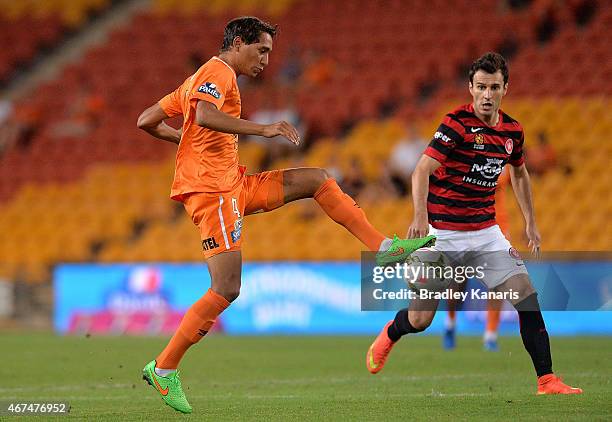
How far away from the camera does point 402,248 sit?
6.75 m

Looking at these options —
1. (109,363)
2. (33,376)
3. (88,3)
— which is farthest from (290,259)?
(88,3)

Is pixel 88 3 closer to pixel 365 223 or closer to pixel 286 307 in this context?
pixel 286 307

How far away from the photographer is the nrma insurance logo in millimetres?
16797

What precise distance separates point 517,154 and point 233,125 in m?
2.15

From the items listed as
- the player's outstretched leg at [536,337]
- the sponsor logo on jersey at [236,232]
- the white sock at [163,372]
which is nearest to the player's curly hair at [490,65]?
the player's outstretched leg at [536,337]

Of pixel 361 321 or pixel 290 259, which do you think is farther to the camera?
pixel 290 259

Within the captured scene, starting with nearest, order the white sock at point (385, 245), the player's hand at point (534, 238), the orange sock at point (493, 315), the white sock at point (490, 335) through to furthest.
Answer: the white sock at point (385, 245)
the player's hand at point (534, 238)
the orange sock at point (493, 315)
the white sock at point (490, 335)

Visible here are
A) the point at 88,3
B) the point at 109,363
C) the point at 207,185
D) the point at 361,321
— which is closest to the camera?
the point at 207,185

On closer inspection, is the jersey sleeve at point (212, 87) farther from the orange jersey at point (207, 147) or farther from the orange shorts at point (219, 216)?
the orange shorts at point (219, 216)

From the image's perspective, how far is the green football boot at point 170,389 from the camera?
6.66m

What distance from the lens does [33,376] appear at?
32.0ft

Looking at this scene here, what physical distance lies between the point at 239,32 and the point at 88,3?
20.7 meters

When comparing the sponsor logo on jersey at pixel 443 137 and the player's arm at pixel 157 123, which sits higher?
the player's arm at pixel 157 123

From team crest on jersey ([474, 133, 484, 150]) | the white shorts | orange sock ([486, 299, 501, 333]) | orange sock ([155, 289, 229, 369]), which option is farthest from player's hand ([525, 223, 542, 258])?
orange sock ([486, 299, 501, 333])
